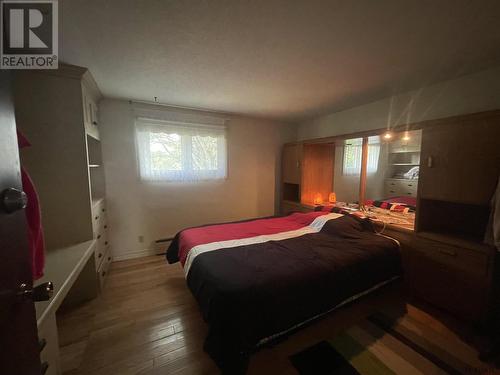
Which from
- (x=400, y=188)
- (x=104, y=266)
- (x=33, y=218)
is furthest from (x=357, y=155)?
(x=104, y=266)

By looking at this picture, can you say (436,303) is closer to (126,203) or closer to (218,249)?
(218,249)

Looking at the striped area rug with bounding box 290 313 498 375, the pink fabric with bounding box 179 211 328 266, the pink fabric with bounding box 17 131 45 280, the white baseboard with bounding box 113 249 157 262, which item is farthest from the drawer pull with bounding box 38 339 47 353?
the white baseboard with bounding box 113 249 157 262

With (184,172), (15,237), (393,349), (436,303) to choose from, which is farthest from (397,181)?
(15,237)

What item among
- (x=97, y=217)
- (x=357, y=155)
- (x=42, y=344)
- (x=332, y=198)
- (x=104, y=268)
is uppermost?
(x=357, y=155)

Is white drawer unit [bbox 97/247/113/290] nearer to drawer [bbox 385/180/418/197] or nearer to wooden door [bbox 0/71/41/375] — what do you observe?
wooden door [bbox 0/71/41/375]

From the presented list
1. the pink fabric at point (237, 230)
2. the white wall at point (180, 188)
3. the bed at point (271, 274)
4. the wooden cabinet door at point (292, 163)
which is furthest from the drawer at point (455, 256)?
the white wall at point (180, 188)

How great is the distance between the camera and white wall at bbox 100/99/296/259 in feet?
9.30

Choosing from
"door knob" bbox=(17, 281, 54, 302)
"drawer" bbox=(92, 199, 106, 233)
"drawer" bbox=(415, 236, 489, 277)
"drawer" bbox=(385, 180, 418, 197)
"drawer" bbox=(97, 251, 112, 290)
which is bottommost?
"drawer" bbox=(97, 251, 112, 290)

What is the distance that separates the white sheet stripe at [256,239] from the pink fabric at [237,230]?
7 centimetres

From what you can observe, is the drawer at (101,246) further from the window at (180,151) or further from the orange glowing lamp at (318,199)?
the orange glowing lamp at (318,199)

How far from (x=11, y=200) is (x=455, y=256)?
2.82m

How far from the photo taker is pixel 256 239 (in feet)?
7.01

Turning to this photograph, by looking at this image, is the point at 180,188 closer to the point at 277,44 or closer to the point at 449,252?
the point at 277,44

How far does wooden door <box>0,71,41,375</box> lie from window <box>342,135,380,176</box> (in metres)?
3.16
